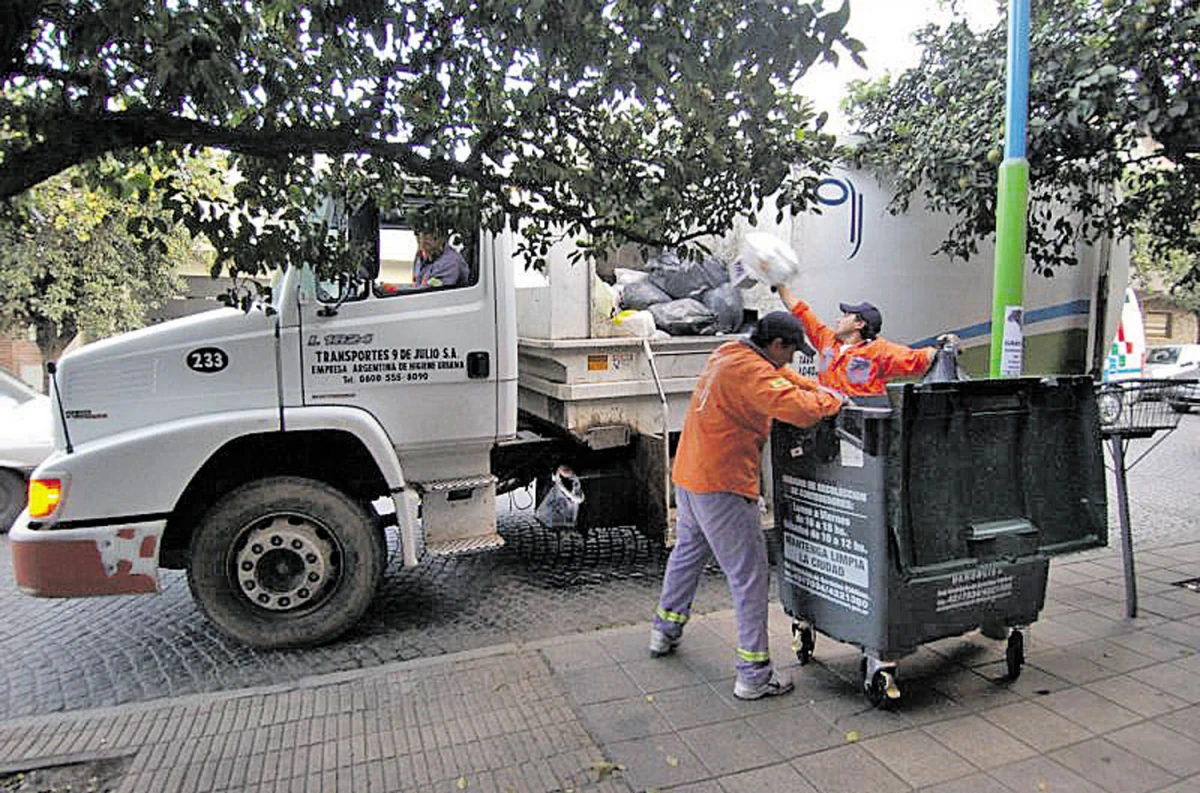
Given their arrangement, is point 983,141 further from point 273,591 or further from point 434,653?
point 273,591

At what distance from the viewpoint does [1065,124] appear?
15.8 feet

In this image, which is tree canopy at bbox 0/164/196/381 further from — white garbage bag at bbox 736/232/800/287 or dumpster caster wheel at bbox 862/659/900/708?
dumpster caster wheel at bbox 862/659/900/708

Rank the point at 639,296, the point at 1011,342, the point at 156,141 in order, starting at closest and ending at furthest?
the point at 156,141 → the point at 1011,342 → the point at 639,296

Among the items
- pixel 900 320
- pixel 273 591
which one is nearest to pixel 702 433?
pixel 273 591

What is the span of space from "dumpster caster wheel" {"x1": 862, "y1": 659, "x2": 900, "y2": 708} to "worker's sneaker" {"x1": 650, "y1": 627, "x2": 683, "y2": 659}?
3.09 ft

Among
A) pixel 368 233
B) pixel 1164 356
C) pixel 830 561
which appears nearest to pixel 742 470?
pixel 830 561

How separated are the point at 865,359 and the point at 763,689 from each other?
213 centimetres

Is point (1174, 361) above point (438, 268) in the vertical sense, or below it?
below

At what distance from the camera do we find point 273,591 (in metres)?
4.18

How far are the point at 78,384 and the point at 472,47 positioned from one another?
2655 millimetres

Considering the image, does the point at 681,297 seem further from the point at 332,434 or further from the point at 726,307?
the point at 332,434

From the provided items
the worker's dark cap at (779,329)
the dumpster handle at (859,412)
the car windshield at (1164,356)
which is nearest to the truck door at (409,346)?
the worker's dark cap at (779,329)

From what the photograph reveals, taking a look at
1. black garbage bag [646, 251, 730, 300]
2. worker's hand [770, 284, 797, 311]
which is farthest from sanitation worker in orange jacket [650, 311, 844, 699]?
black garbage bag [646, 251, 730, 300]

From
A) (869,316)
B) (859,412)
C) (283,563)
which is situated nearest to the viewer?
(859,412)
